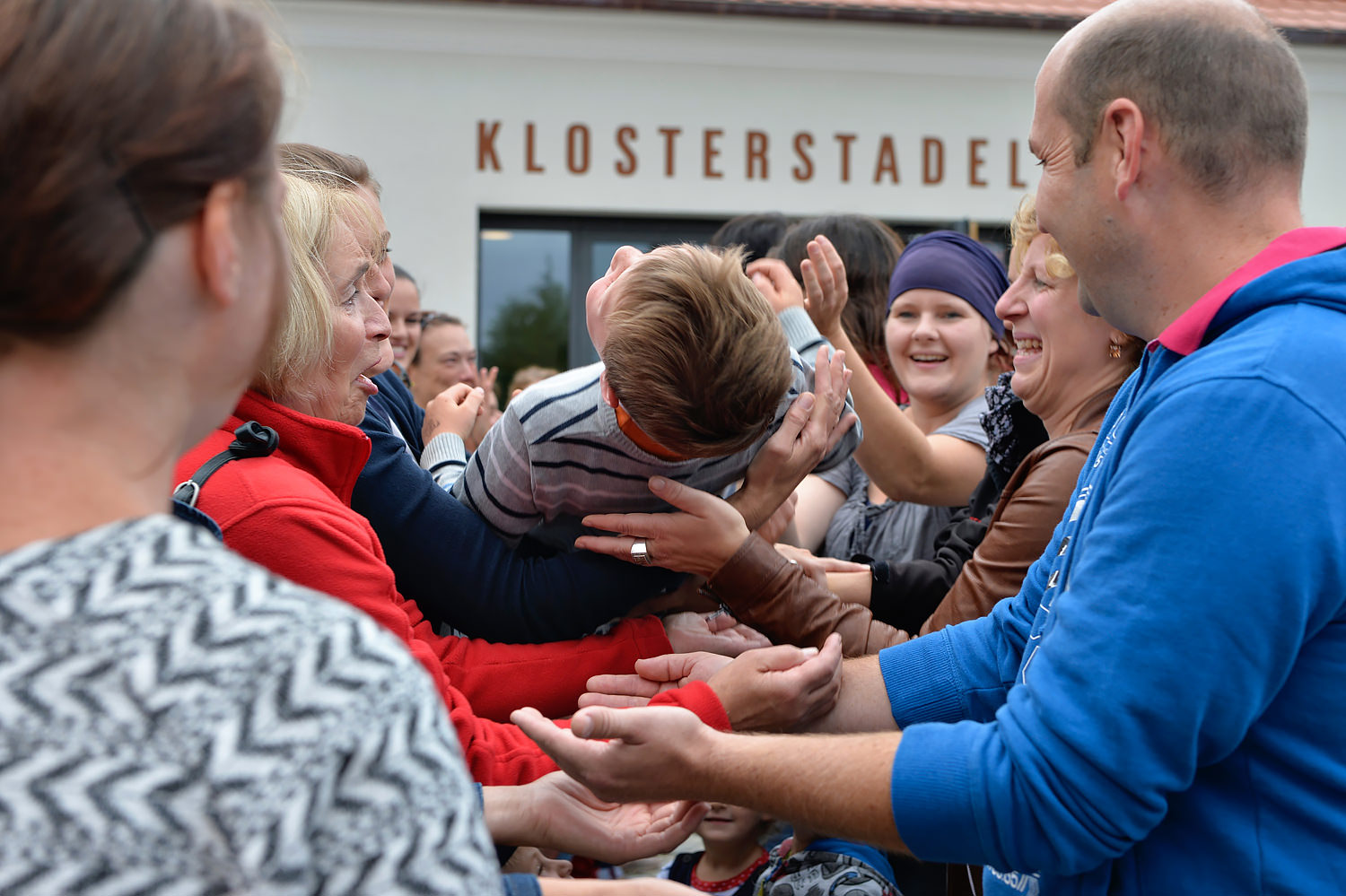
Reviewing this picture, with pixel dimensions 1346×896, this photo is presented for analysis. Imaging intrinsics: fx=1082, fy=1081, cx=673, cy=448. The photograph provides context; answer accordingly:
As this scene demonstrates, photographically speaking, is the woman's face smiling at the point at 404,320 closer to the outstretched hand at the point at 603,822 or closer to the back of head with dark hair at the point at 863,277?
the back of head with dark hair at the point at 863,277

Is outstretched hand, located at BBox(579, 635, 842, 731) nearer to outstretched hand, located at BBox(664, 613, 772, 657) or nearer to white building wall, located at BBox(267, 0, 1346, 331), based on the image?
outstretched hand, located at BBox(664, 613, 772, 657)

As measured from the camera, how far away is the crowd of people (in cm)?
70

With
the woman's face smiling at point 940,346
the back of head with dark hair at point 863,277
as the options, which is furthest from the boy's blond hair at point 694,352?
the back of head with dark hair at point 863,277

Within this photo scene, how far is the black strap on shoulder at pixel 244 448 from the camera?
1.46m

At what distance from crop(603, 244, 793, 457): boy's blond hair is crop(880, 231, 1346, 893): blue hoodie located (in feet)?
2.01

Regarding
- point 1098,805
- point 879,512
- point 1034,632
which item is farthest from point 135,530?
point 879,512

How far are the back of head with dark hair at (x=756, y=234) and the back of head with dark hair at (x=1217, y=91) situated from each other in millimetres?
2263

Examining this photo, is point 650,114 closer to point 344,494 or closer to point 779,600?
point 779,600

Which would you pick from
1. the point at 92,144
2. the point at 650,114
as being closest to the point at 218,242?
the point at 92,144

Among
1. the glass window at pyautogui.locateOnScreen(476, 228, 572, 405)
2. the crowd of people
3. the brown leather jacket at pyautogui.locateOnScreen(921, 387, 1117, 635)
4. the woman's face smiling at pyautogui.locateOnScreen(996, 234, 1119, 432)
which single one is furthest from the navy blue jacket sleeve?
the glass window at pyautogui.locateOnScreen(476, 228, 572, 405)

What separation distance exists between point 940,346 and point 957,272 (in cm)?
23

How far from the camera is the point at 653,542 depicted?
6.49 ft

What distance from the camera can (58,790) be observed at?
0.68 metres

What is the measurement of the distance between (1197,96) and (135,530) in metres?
1.31
